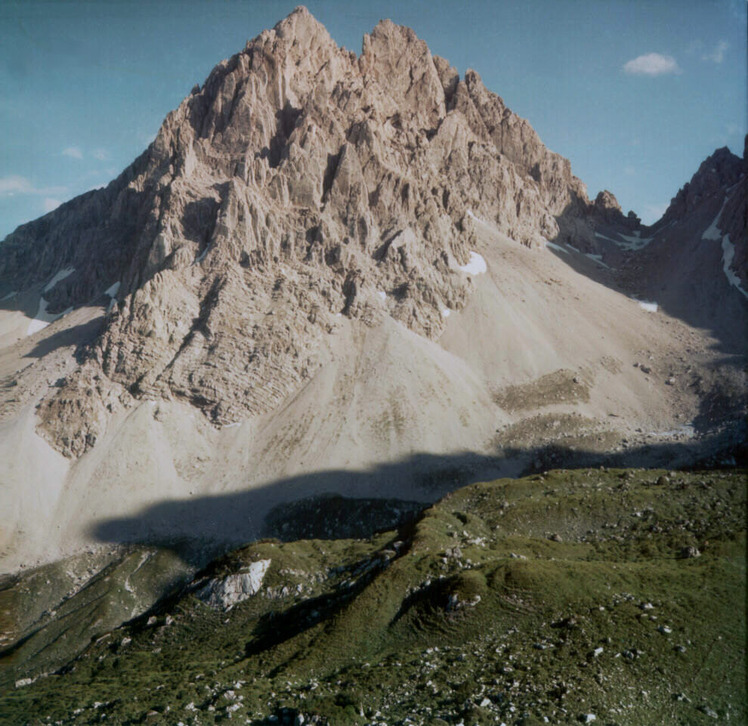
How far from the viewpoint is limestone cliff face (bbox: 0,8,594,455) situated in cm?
10031

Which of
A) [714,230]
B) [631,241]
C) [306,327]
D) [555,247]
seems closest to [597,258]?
[555,247]

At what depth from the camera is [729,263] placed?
127062 millimetres

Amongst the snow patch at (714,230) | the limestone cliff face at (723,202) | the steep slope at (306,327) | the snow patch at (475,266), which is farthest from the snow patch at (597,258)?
the snow patch at (475,266)

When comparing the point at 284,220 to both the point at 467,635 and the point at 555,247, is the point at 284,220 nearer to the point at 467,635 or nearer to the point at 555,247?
the point at 555,247

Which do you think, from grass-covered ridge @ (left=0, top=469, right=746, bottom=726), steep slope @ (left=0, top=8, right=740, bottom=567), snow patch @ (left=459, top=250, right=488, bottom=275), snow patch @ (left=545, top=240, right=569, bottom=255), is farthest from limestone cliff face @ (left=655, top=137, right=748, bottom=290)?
grass-covered ridge @ (left=0, top=469, right=746, bottom=726)

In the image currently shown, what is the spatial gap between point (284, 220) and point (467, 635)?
353 ft

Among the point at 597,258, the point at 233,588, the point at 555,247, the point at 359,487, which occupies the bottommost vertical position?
the point at 359,487

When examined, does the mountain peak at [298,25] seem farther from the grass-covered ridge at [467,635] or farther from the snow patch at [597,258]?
the grass-covered ridge at [467,635]

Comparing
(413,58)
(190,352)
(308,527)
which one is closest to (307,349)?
(190,352)

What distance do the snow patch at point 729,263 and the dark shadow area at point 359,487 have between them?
63362mm

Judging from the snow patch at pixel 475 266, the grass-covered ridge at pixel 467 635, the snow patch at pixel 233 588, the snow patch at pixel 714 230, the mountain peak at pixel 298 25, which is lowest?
the snow patch at pixel 233 588

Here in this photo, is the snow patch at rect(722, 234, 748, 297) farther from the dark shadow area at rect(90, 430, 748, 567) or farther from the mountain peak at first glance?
the mountain peak

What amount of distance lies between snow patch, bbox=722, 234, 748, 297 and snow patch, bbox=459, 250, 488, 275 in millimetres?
59693

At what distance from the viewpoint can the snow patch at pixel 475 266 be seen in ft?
409
